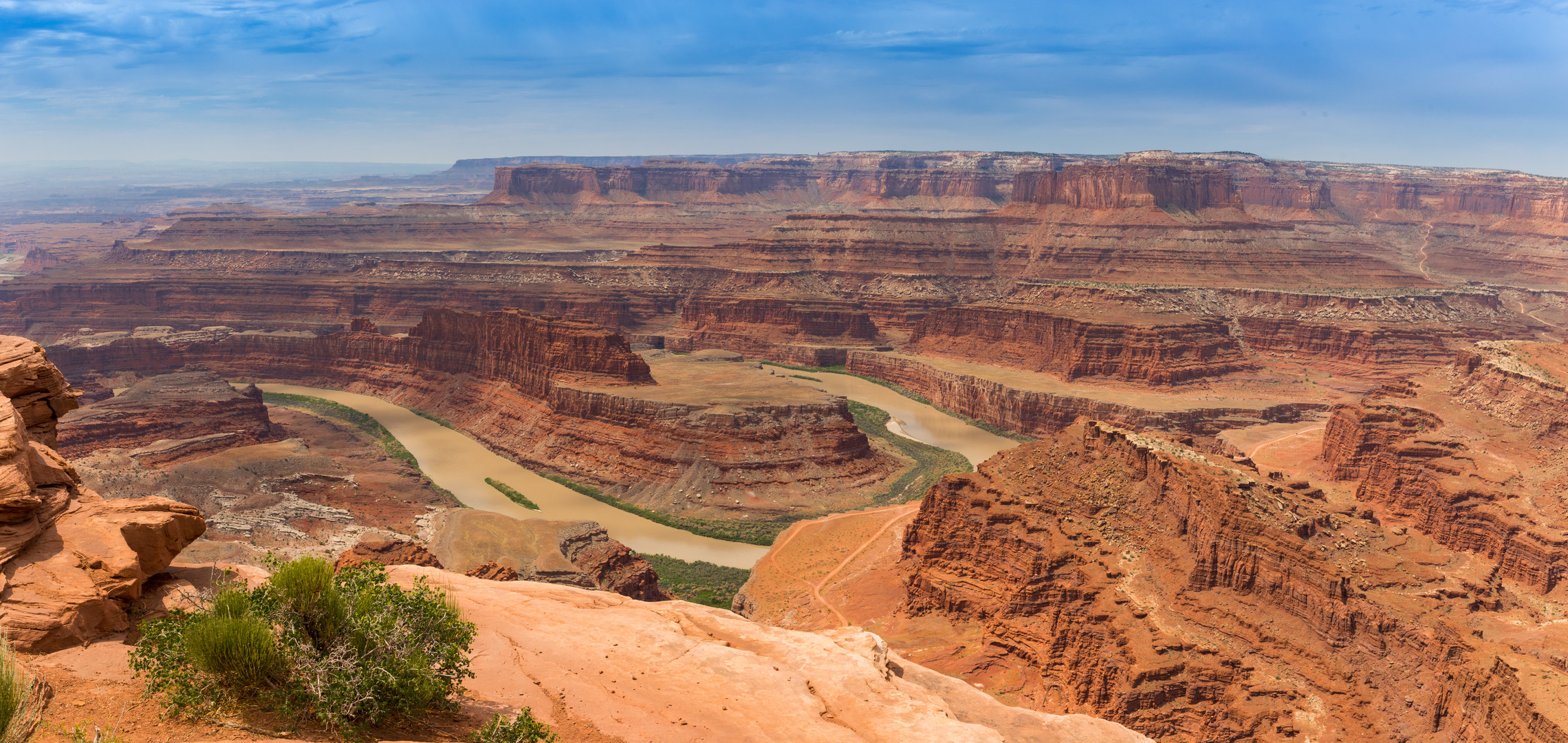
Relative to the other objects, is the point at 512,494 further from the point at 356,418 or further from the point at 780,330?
the point at 780,330

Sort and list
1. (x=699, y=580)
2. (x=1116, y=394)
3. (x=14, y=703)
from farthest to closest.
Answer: (x=1116, y=394) → (x=699, y=580) → (x=14, y=703)

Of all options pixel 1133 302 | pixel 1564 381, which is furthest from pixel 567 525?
pixel 1133 302

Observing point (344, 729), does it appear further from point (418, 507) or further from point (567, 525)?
point (418, 507)

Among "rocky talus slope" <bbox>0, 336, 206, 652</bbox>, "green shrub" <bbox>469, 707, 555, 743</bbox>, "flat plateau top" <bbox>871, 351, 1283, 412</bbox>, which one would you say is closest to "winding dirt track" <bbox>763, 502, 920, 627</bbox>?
"green shrub" <bbox>469, 707, 555, 743</bbox>

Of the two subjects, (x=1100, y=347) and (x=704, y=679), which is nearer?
(x=704, y=679)

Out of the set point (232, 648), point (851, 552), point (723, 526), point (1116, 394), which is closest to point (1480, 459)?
point (851, 552)

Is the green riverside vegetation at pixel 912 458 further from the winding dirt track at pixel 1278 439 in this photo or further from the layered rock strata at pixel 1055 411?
the winding dirt track at pixel 1278 439
